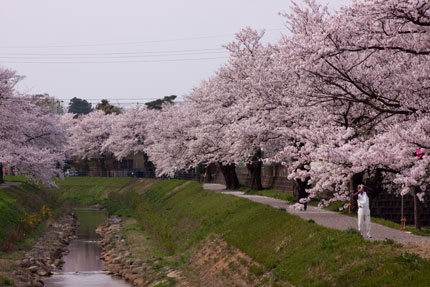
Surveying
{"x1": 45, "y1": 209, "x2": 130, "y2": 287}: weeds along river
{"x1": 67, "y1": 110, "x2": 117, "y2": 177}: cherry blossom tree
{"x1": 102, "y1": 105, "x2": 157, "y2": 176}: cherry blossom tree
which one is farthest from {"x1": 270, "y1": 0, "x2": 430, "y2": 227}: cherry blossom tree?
{"x1": 67, "y1": 110, "x2": 117, "y2": 177}: cherry blossom tree

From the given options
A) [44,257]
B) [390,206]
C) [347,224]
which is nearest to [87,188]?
[44,257]

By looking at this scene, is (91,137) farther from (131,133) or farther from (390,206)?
(390,206)

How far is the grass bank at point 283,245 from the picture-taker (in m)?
14.2

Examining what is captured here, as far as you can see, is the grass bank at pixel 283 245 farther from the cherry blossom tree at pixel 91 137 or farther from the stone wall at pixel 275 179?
the cherry blossom tree at pixel 91 137

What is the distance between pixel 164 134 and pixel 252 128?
3090cm

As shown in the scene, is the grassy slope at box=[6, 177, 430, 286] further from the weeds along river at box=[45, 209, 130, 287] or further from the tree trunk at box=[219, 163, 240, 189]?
the weeds along river at box=[45, 209, 130, 287]

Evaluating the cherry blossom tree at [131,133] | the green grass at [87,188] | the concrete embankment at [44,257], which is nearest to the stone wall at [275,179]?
the concrete embankment at [44,257]

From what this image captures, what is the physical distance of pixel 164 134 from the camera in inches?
2482

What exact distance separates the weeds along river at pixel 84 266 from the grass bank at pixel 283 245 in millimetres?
3533

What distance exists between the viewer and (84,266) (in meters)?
33.5

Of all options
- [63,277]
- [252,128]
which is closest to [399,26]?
[252,128]

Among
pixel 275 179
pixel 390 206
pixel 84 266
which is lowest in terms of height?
pixel 84 266

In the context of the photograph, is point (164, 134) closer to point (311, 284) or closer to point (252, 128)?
point (252, 128)

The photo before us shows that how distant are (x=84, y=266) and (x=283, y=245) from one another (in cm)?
1623
